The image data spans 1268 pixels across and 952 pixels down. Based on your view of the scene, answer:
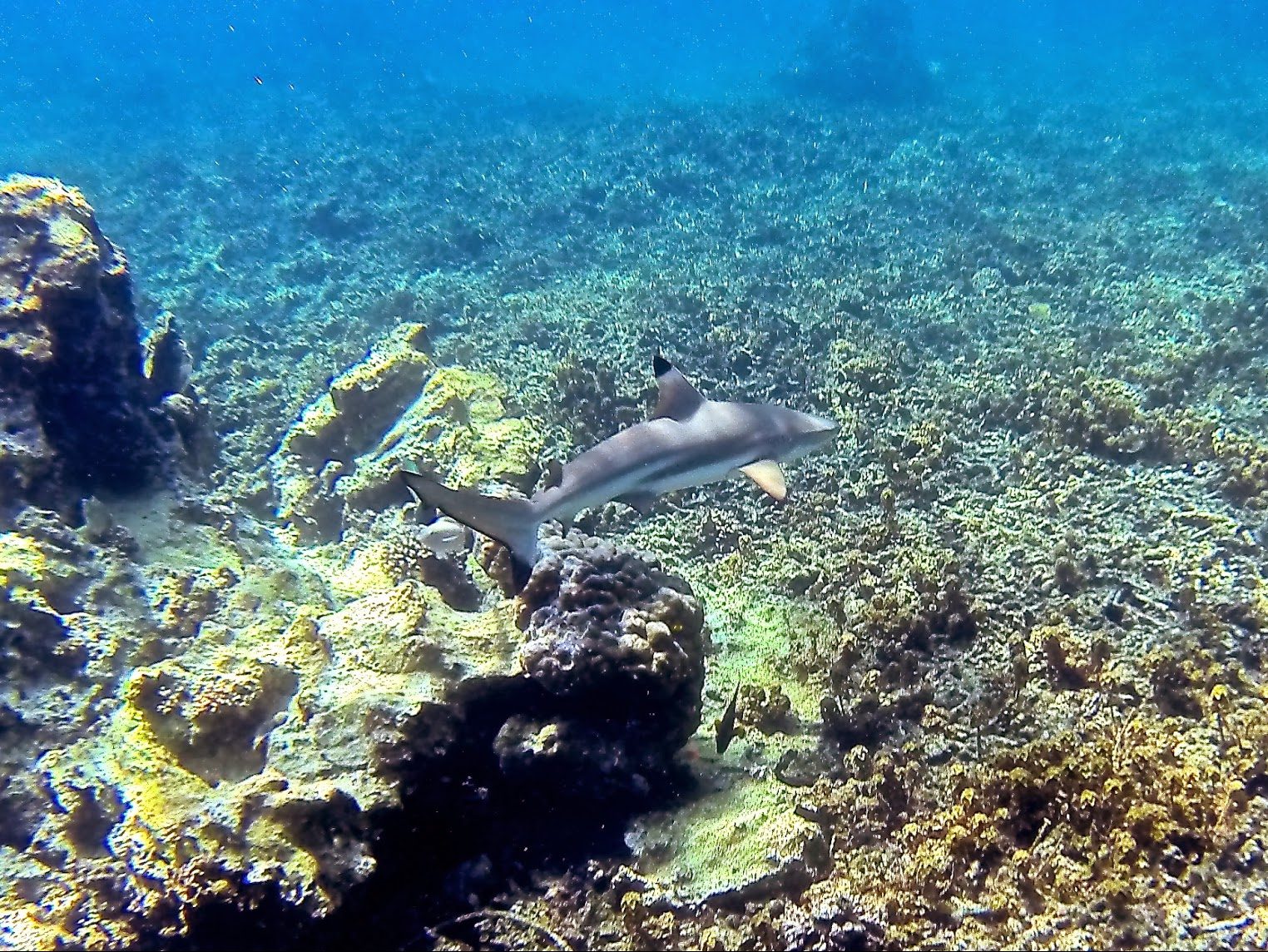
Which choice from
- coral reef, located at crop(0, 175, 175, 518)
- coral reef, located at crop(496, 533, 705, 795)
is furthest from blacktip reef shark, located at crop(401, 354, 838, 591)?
coral reef, located at crop(0, 175, 175, 518)

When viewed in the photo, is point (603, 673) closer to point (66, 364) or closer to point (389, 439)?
point (389, 439)

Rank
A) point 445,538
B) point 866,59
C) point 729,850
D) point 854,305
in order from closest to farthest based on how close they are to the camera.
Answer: point 729,850
point 445,538
point 854,305
point 866,59

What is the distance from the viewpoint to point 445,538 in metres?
6.22

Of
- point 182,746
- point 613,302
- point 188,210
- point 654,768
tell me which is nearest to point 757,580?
point 654,768

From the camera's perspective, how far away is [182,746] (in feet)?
15.6

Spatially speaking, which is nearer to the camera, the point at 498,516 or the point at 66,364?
the point at 498,516

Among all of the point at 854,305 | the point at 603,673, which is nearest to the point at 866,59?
the point at 854,305

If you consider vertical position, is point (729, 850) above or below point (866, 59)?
below

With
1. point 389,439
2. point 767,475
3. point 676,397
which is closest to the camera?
point 676,397

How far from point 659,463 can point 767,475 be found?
2.97ft

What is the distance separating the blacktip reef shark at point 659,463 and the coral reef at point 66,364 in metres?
4.24

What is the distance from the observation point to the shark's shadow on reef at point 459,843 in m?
3.94

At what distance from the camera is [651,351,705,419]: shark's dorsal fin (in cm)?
496

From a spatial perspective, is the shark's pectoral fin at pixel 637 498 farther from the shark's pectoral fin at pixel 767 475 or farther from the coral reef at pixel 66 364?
the coral reef at pixel 66 364
